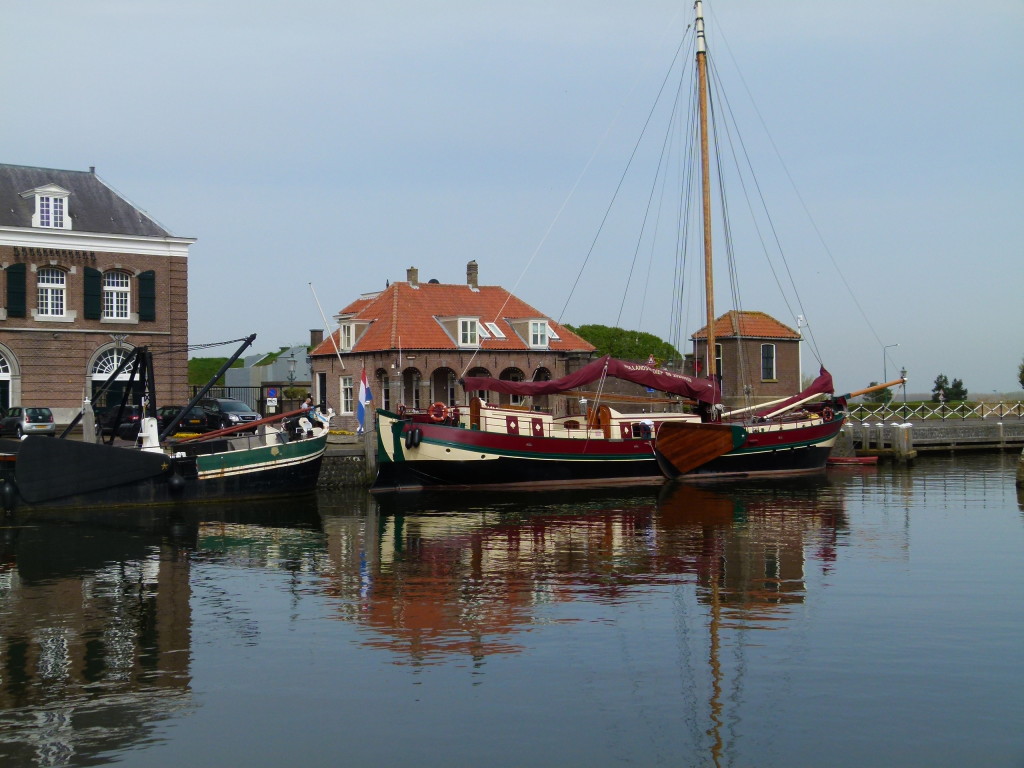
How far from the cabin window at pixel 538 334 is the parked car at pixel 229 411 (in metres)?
16.9

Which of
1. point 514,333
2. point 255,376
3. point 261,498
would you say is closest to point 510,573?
point 261,498

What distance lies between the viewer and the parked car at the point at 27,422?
1569 inches

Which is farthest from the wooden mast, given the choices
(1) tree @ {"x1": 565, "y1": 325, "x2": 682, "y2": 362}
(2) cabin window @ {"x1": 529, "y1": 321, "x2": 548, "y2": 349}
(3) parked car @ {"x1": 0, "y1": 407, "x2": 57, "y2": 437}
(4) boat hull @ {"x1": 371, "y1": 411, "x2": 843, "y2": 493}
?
(1) tree @ {"x1": 565, "y1": 325, "x2": 682, "y2": 362}

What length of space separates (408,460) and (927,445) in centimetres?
3026

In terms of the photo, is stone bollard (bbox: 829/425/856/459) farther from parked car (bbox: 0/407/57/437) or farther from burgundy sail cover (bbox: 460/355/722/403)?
parked car (bbox: 0/407/57/437)

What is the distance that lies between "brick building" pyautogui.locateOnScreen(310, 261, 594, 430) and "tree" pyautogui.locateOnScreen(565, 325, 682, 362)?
2725 centimetres

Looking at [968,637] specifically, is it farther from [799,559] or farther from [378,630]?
[378,630]

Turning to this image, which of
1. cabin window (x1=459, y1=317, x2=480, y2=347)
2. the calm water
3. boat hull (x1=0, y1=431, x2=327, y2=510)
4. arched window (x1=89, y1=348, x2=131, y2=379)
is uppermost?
cabin window (x1=459, y1=317, x2=480, y2=347)

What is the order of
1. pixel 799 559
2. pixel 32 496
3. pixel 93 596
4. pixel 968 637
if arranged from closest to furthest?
pixel 968 637 → pixel 93 596 → pixel 799 559 → pixel 32 496

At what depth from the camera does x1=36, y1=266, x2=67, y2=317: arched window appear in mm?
44688

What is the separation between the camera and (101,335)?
4569cm

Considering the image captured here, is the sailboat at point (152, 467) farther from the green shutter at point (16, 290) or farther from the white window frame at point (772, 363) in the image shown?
the white window frame at point (772, 363)

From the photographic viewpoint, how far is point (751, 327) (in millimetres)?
60500

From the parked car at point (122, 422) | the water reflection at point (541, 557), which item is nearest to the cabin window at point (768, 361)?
the water reflection at point (541, 557)
